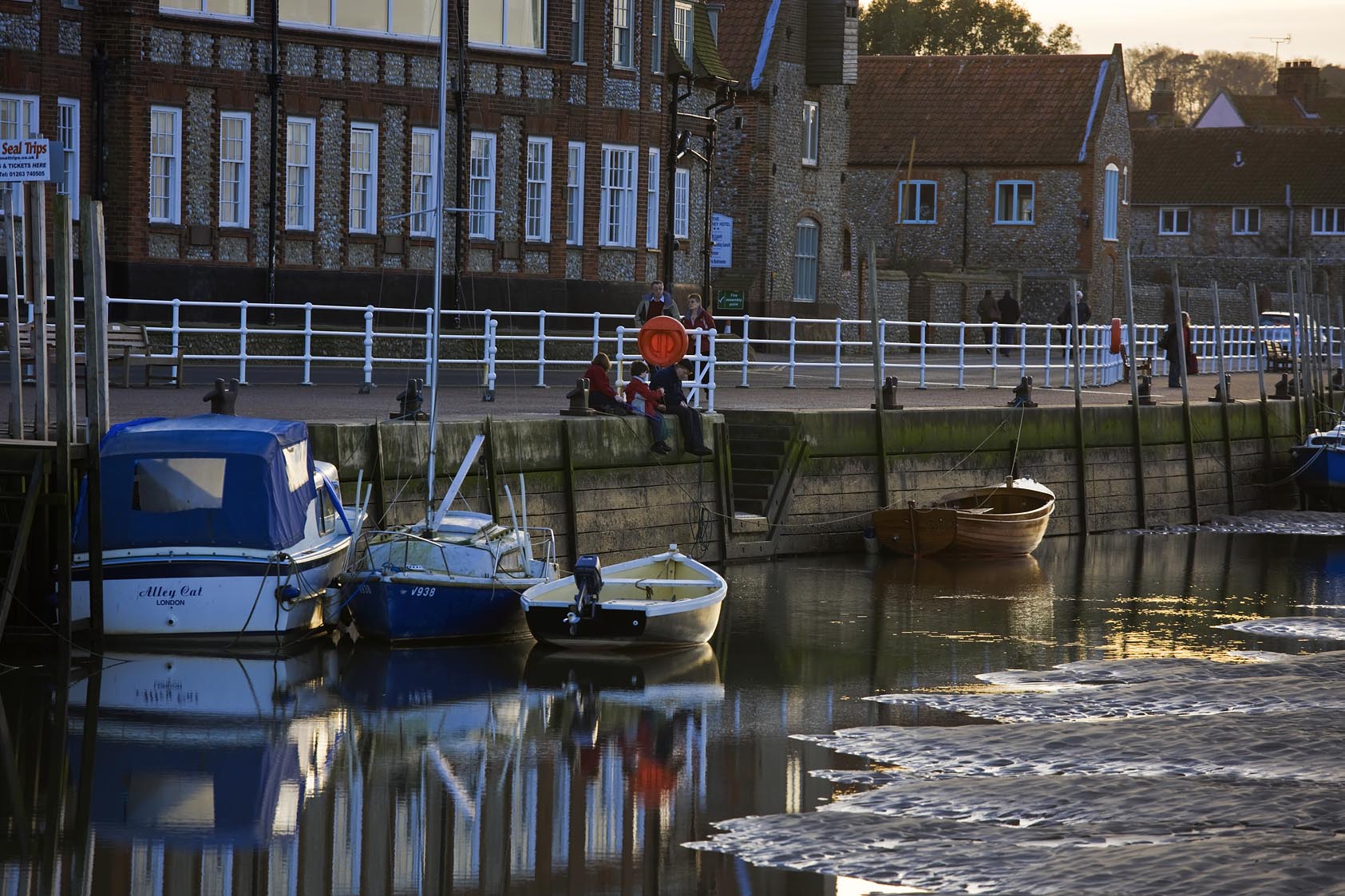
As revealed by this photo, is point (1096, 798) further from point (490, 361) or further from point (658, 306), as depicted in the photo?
point (658, 306)

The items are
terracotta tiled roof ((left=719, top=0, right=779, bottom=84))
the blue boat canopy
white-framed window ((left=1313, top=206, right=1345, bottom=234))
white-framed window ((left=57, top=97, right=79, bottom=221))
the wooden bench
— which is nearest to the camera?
the blue boat canopy

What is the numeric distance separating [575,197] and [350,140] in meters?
5.21

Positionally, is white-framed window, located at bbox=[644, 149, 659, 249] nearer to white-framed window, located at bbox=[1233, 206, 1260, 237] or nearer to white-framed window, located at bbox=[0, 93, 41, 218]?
white-framed window, located at bbox=[0, 93, 41, 218]

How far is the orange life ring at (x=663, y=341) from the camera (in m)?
24.5

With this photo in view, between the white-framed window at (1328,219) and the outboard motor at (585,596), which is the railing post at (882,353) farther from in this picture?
the white-framed window at (1328,219)

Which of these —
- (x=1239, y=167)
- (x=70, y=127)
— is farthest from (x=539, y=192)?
(x=1239, y=167)

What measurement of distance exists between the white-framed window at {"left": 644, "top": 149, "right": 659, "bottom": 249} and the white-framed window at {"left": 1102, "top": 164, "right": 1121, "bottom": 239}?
25696 millimetres

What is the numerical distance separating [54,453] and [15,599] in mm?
1639

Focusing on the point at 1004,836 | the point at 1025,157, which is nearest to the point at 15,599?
the point at 1004,836

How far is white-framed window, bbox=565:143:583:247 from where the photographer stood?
38625 mm

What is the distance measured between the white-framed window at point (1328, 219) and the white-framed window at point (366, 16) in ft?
174

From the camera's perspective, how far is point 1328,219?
3120 inches

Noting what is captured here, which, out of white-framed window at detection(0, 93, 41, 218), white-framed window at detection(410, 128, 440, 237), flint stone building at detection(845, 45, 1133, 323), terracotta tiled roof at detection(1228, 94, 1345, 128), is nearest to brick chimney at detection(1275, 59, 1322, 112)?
terracotta tiled roof at detection(1228, 94, 1345, 128)

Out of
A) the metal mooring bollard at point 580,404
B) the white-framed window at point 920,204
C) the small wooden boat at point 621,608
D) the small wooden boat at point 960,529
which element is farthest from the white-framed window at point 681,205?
the small wooden boat at point 621,608
